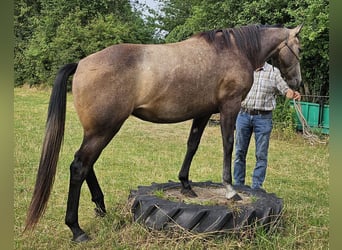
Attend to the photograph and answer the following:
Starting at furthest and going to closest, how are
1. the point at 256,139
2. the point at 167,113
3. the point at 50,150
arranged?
the point at 256,139 → the point at 167,113 → the point at 50,150

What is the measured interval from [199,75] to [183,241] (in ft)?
4.80

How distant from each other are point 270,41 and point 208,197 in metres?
1.69

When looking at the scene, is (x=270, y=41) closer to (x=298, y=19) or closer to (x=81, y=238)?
(x=81, y=238)

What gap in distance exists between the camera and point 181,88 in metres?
3.14

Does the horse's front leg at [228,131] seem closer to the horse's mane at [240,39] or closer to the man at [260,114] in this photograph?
the horse's mane at [240,39]

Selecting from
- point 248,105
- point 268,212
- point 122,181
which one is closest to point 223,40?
point 248,105

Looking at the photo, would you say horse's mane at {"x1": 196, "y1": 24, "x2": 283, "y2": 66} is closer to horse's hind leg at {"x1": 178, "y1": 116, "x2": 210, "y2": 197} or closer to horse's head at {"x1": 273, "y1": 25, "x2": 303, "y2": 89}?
horse's head at {"x1": 273, "y1": 25, "x2": 303, "y2": 89}

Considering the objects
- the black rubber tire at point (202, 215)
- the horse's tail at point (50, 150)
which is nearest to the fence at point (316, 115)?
the black rubber tire at point (202, 215)

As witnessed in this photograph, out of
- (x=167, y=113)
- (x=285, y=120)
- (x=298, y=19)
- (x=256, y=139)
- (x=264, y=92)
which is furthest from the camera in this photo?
(x=285, y=120)

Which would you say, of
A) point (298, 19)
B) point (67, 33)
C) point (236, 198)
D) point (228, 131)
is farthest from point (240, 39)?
point (67, 33)

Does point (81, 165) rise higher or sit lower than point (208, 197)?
higher

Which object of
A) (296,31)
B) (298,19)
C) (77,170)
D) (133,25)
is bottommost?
(77,170)

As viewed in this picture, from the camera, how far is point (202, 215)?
306 centimetres

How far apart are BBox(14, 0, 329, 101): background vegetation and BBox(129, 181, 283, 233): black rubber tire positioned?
6.19m
